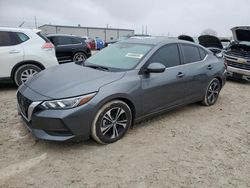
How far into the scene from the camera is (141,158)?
10.3 ft

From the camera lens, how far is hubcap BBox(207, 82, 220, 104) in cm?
521

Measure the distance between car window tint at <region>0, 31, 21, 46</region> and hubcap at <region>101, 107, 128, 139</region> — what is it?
3.83m

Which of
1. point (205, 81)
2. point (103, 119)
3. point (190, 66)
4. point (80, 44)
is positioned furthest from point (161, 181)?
point (80, 44)

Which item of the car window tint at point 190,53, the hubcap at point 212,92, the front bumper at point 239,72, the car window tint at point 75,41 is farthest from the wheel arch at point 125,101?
the car window tint at point 75,41

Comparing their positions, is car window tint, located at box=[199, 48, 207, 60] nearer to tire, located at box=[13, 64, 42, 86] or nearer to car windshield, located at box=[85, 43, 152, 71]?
car windshield, located at box=[85, 43, 152, 71]

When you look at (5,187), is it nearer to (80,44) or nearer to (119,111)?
(119,111)

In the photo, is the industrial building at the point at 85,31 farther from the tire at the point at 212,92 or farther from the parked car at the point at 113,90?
the parked car at the point at 113,90

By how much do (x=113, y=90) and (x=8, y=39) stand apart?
390 centimetres

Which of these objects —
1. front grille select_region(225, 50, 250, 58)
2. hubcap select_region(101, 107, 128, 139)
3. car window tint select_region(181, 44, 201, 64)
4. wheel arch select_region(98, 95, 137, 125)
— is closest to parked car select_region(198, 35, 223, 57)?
front grille select_region(225, 50, 250, 58)

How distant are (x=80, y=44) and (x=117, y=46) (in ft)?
19.4

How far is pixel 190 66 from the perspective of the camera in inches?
179

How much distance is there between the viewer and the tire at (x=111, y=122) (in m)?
3.22

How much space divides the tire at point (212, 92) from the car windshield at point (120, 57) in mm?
1888

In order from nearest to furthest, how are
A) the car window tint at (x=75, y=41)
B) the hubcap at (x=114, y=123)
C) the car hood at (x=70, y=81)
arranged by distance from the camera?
the car hood at (x=70, y=81) < the hubcap at (x=114, y=123) < the car window tint at (x=75, y=41)
